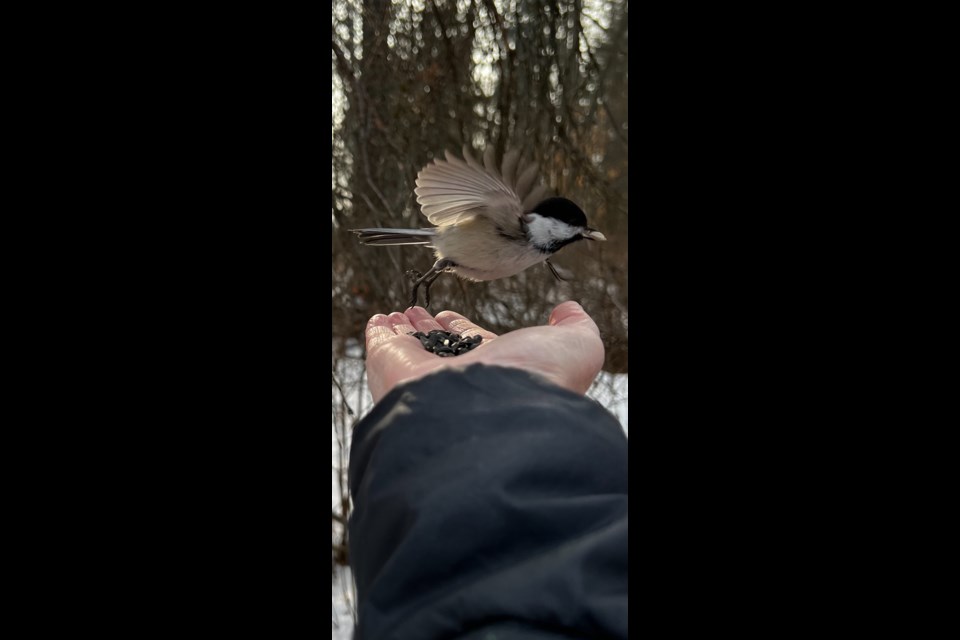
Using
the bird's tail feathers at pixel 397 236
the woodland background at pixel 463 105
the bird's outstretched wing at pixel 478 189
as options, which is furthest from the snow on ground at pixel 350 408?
the bird's outstretched wing at pixel 478 189

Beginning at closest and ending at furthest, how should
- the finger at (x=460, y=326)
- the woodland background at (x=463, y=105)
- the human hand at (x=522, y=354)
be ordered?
1. the human hand at (x=522, y=354)
2. the finger at (x=460, y=326)
3. the woodland background at (x=463, y=105)

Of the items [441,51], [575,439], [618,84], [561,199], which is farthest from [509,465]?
[618,84]

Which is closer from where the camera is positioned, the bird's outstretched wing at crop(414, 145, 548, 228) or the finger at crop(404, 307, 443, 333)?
the bird's outstretched wing at crop(414, 145, 548, 228)

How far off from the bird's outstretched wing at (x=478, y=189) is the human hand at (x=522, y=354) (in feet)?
0.50

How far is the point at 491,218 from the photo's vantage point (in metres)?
1.03

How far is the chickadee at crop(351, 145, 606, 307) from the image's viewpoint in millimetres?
975

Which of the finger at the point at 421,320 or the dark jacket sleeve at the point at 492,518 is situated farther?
the finger at the point at 421,320

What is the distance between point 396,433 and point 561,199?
469mm

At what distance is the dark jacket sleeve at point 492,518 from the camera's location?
521mm

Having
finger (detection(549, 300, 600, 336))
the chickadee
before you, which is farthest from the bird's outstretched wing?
finger (detection(549, 300, 600, 336))

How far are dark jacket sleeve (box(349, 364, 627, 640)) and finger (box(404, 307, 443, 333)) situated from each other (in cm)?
49

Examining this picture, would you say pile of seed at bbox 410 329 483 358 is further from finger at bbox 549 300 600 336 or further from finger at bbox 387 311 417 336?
finger at bbox 549 300 600 336

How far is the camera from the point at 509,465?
1.86 ft

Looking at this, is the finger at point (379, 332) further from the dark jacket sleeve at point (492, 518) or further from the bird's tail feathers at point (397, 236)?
the dark jacket sleeve at point (492, 518)
